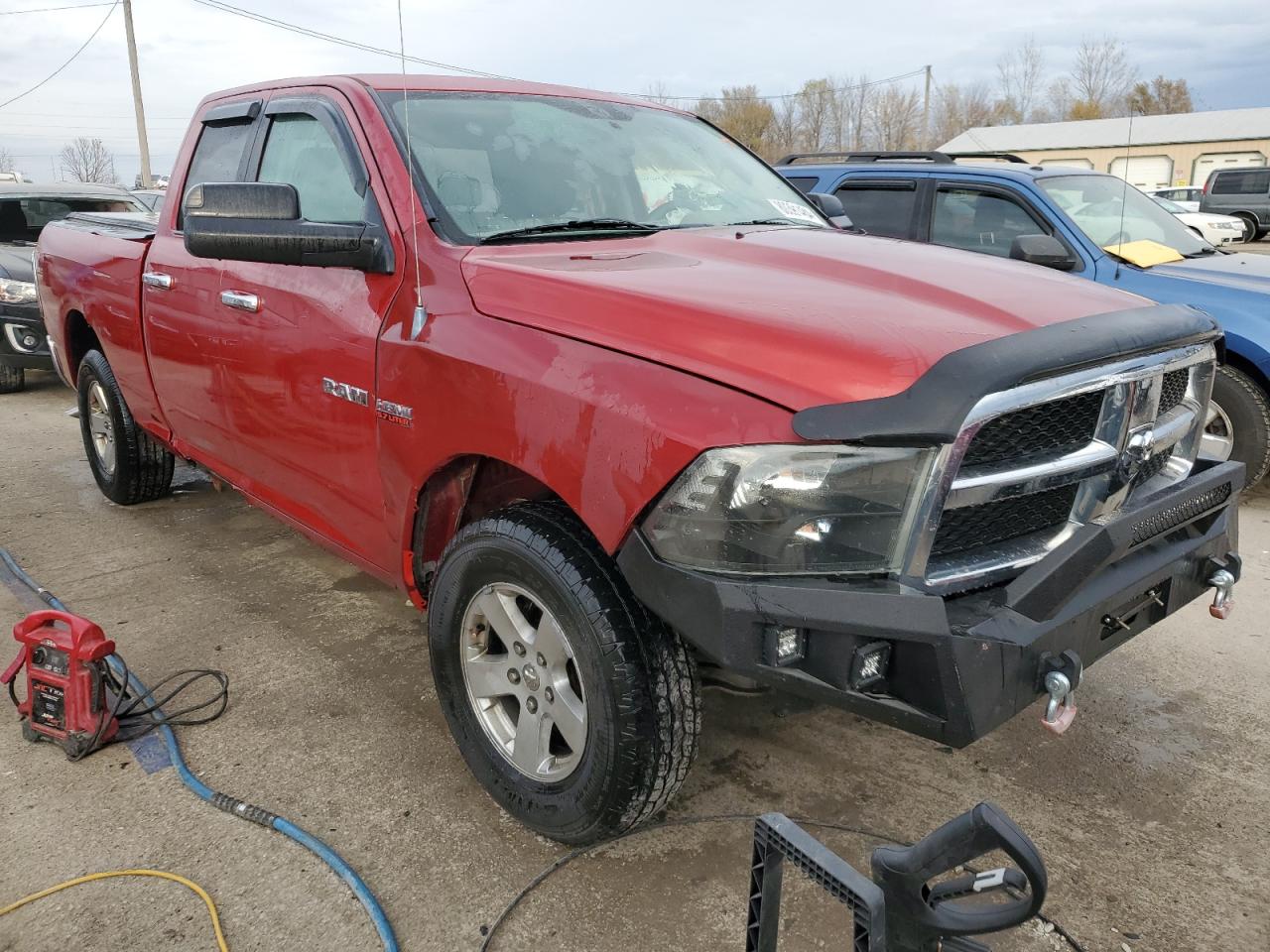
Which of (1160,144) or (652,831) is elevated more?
(1160,144)

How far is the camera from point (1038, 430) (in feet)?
6.67

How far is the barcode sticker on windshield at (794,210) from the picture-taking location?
347 cm

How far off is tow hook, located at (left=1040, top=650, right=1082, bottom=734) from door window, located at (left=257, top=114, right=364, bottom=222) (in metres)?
2.18

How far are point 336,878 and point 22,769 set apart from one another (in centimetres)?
117

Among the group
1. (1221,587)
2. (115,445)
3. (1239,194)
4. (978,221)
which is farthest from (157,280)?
(1239,194)

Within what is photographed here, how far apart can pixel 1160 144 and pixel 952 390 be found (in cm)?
5354

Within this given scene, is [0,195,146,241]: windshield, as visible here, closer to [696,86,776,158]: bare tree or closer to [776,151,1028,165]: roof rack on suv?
[776,151,1028,165]: roof rack on suv

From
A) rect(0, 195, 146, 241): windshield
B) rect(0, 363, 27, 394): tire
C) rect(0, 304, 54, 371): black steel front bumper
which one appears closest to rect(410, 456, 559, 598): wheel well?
rect(0, 304, 54, 371): black steel front bumper

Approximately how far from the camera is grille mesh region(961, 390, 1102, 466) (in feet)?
6.41

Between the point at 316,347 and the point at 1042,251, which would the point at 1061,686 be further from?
the point at 1042,251

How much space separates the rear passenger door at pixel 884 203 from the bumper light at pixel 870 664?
497cm

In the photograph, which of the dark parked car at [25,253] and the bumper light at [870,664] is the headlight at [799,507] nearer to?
the bumper light at [870,664]

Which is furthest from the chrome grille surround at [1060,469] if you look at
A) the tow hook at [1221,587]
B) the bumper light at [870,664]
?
the tow hook at [1221,587]

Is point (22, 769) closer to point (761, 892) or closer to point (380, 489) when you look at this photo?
point (380, 489)
